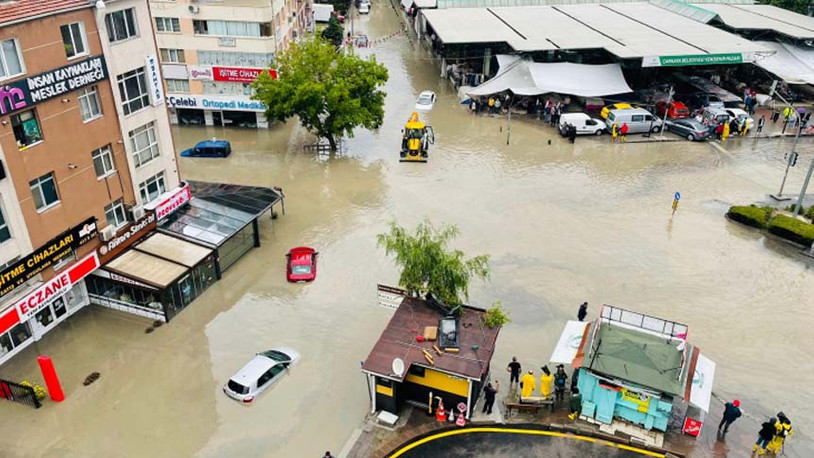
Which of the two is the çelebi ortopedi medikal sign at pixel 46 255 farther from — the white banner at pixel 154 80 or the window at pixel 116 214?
the white banner at pixel 154 80

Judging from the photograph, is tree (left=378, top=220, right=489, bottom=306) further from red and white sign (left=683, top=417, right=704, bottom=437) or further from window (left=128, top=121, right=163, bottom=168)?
window (left=128, top=121, right=163, bottom=168)

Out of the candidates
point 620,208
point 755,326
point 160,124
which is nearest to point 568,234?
point 620,208

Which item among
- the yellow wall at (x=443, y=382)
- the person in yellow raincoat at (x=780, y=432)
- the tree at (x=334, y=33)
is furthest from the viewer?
the tree at (x=334, y=33)

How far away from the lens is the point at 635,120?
50.5 meters

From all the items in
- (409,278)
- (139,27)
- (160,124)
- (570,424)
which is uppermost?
(139,27)

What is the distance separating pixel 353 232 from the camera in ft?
120

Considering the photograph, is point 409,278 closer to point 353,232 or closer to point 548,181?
point 353,232

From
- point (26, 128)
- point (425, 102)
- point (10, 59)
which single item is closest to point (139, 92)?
point (26, 128)

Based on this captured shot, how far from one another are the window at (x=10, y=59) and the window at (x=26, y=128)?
153 cm

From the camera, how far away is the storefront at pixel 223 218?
1254 inches

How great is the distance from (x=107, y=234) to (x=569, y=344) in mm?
20855

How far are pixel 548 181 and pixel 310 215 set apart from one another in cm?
1646

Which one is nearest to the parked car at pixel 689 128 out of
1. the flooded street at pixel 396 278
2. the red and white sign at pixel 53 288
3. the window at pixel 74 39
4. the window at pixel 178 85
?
the flooded street at pixel 396 278

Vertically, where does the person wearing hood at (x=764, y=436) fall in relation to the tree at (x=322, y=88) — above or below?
below
